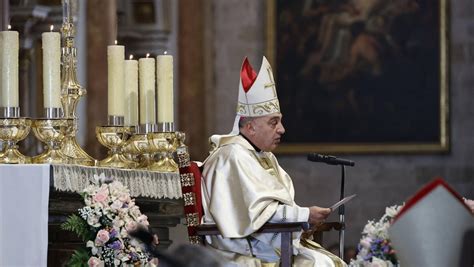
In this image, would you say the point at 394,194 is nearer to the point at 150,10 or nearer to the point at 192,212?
the point at 150,10

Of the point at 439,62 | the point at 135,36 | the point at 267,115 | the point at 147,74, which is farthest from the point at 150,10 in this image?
the point at 267,115

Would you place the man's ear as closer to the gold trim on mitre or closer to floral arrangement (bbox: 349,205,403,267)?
the gold trim on mitre

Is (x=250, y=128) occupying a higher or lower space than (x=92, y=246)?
higher

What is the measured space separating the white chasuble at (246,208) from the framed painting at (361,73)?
8.52 meters

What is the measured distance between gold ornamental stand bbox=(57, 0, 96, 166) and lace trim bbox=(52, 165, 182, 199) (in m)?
0.18

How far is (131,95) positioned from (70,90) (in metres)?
0.56

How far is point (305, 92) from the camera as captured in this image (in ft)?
50.1

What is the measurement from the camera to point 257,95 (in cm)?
668

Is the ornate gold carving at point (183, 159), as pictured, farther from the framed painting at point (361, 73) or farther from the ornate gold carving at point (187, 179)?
the framed painting at point (361, 73)

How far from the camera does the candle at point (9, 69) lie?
6609 mm

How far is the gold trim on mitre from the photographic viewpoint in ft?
21.9

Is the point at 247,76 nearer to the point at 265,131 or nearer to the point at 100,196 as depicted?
the point at 265,131

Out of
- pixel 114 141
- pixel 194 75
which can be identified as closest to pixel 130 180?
pixel 114 141

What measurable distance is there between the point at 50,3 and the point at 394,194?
509cm
